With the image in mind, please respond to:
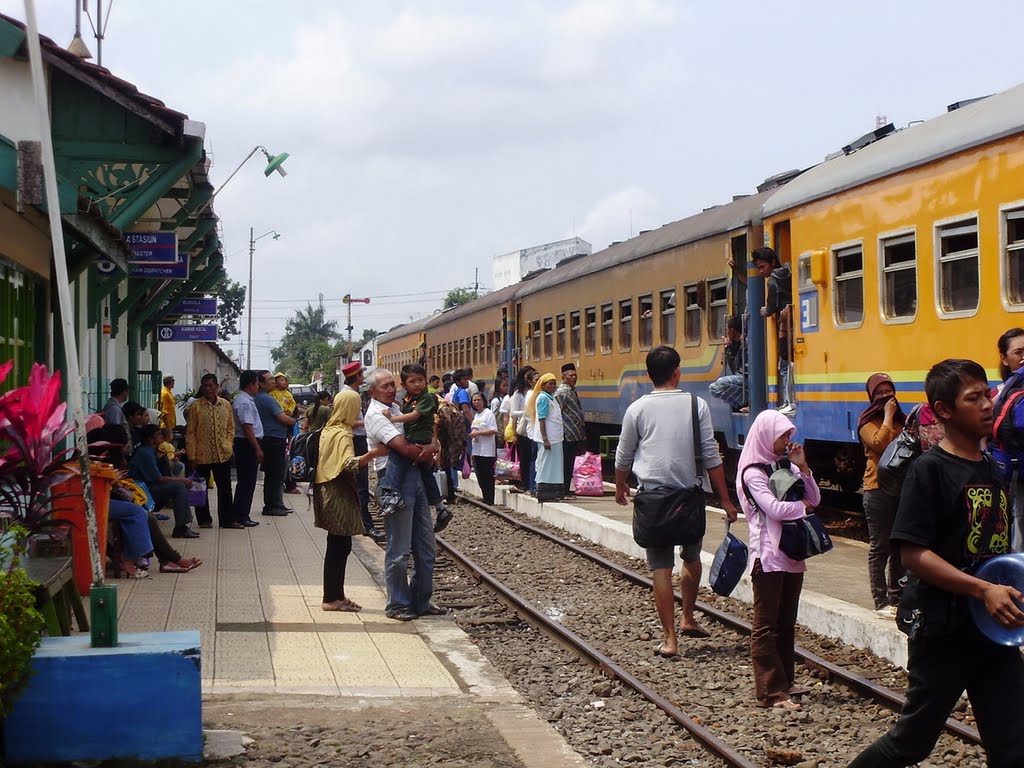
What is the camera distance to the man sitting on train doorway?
14.7 m

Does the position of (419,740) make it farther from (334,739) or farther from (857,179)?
(857,179)

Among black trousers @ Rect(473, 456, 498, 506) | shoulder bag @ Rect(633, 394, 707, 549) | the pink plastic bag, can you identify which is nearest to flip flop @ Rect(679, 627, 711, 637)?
shoulder bag @ Rect(633, 394, 707, 549)

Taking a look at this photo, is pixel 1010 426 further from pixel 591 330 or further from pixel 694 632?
pixel 591 330

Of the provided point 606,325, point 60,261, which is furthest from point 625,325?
point 60,261

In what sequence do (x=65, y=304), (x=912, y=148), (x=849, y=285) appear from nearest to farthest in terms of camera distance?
(x=65, y=304)
(x=912, y=148)
(x=849, y=285)

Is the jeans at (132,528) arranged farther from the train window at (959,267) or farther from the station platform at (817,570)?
the train window at (959,267)

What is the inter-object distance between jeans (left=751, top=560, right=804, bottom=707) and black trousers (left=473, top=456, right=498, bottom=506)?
11.2m

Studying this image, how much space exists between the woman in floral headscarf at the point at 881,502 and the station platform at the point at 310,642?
247 cm

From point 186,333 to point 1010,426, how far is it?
20.3 m

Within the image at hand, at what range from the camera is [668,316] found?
57.2ft

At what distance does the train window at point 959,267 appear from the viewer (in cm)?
1026

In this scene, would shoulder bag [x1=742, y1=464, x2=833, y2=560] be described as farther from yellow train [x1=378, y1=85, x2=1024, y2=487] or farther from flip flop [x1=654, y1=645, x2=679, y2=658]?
yellow train [x1=378, y1=85, x2=1024, y2=487]

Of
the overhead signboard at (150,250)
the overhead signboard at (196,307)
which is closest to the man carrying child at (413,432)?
the overhead signboard at (150,250)

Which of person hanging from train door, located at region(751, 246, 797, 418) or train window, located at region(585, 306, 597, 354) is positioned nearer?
person hanging from train door, located at region(751, 246, 797, 418)
